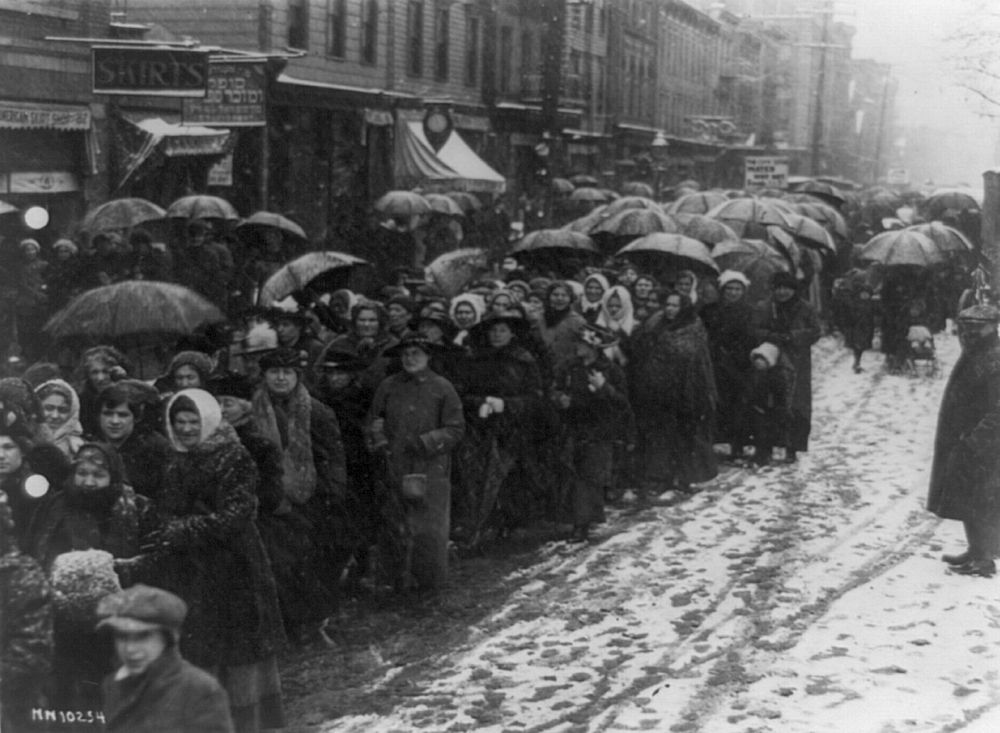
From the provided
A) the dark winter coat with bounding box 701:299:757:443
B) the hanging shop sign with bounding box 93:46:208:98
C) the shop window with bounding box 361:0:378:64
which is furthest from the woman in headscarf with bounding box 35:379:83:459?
the shop window with bounding box 361:0:378:64

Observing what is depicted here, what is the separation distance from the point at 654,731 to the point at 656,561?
306cm

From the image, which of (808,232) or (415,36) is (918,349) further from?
(415,36)

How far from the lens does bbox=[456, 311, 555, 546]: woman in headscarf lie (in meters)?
9.28

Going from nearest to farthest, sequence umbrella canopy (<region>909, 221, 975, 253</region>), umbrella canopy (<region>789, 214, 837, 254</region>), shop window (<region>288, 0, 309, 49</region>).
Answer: umbrella canopy (<region>789, 214, 837, 254</region>)
umbrella canopy (<region>909, 221, 975, 253</region>)
shop window (<region>288, 0, 309, 49</region>)

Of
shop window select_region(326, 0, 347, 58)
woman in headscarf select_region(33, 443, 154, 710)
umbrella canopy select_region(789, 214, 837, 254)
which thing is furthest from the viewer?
shop window select_region(326, 0, 347, 58)

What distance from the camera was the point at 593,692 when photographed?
682 centimetres

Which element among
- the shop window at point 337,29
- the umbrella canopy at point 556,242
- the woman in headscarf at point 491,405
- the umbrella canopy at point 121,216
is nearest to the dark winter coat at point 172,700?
the woman in headscarf at point 491,405

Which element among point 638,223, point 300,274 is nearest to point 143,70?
point 300,274

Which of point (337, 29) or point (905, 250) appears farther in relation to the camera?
point (337, 29)

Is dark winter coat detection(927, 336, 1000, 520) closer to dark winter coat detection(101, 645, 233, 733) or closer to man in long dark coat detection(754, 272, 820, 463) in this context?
man in long dark coat detection(754, 272, 820, 463)

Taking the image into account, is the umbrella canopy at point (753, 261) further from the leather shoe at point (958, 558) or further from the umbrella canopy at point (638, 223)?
the leather shoe at point (958, 558)

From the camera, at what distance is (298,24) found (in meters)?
21.0

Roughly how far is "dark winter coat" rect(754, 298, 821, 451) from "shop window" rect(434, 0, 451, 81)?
1414 cm

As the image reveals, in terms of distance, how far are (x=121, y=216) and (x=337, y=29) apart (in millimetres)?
10374
